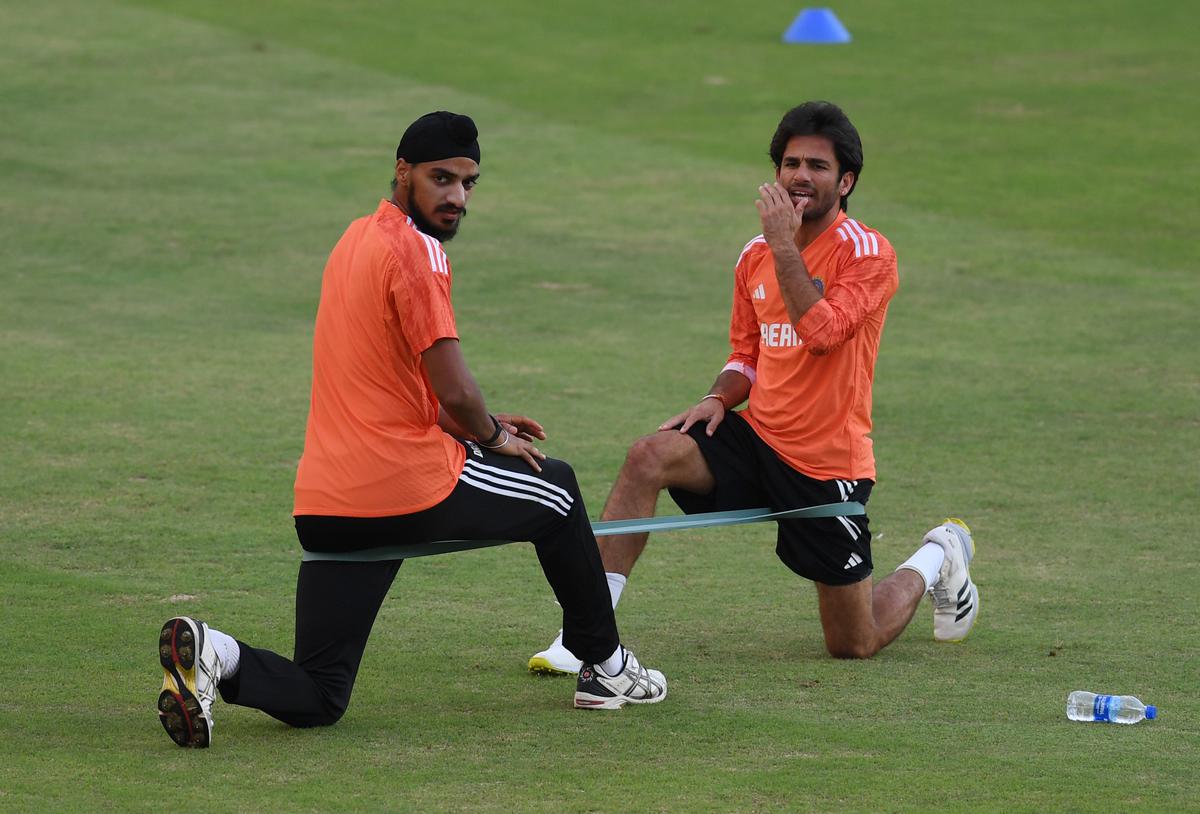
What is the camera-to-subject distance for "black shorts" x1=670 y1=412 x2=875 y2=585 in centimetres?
657

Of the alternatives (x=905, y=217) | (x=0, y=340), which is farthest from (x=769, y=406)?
(x=905, y=217)

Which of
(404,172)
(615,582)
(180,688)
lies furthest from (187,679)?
(615,582)

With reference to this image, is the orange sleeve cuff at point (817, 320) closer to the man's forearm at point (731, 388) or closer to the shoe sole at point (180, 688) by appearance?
the man's forearm at point (731, 388)

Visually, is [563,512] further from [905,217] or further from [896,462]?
[905,217]

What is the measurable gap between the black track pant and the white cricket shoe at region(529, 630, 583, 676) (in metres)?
0.73

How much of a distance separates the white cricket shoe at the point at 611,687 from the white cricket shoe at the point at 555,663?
0.39 meters

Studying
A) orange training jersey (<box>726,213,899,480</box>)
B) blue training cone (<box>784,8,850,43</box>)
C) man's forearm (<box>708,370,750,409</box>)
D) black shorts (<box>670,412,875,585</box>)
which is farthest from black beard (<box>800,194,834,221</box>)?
blue training cone (<box>784,8,850,43</box>)

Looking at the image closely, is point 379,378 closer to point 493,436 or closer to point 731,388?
point 493,436

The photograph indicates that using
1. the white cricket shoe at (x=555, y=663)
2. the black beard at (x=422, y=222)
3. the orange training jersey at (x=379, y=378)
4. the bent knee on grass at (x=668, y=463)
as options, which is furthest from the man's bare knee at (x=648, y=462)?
the black beard at (x=422, y=222)

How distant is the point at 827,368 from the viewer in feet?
21.6

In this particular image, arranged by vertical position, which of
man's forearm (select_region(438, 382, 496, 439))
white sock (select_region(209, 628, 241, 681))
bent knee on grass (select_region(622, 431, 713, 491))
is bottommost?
white sock (select_region(209, 628, 241, 681))

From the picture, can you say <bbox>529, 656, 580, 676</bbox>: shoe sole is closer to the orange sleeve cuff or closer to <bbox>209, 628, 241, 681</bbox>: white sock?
<bbox>209, 628, 241, 681</bbox>: white sock

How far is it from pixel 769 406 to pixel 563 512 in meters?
1.38

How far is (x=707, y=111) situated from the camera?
21.1 m
